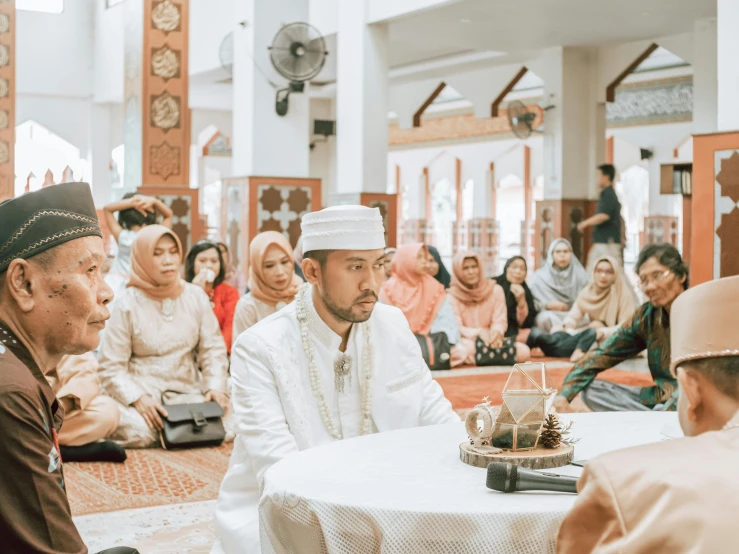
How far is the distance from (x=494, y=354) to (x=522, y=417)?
542 cm

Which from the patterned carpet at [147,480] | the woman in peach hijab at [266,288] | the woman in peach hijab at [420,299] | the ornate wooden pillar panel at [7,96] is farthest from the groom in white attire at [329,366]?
the ornate wooden pillar panel at [7,96]

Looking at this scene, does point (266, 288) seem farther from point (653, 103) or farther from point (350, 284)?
point (653, 103)

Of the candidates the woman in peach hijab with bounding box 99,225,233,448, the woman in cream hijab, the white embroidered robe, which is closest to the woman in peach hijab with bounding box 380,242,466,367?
the woman in cream hijab

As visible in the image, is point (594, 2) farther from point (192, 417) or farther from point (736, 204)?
point (192, 417)

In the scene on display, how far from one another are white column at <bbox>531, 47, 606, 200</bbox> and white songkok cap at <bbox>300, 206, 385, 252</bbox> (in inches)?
357

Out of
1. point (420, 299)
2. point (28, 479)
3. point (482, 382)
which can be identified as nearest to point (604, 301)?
point (420, 299)

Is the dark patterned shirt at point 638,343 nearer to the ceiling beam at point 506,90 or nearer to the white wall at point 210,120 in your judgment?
the ceiling beam at point 506,90

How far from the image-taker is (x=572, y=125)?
37.2 feet

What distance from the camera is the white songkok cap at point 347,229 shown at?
2447mm

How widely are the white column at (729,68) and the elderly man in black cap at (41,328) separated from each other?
4772 millimetres

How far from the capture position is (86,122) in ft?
54.1

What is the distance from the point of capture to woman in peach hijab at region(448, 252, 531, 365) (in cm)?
770

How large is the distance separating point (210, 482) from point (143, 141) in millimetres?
5692

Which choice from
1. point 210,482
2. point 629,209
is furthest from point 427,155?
point 210,482
